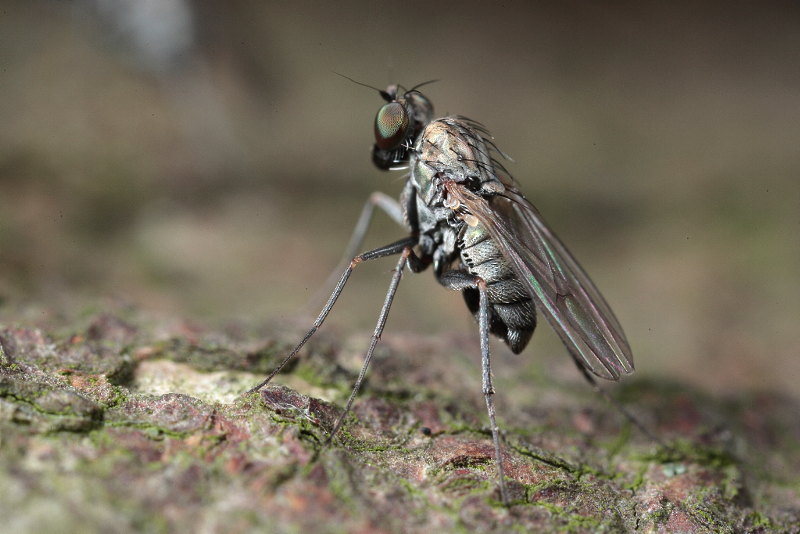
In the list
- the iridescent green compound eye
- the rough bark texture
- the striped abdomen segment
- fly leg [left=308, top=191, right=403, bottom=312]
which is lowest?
the rough bark texture

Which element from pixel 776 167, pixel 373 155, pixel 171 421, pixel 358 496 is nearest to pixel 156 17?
pixel 373 155

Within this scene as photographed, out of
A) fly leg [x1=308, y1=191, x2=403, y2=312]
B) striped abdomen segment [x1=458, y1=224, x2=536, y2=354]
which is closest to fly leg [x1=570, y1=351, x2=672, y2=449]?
striped abdomen segment [x1=458, y1=224, x2=536, y2=354]

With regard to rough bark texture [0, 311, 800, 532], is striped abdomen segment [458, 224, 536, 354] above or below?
above

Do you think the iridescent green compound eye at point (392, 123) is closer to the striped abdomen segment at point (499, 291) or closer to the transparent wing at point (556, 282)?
the transparent wing at point (556, 282)

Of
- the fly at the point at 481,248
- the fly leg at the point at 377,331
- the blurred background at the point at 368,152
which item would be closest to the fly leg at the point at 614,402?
the fly at the point at 481,248

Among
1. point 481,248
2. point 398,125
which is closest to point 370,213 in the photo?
point 398,125

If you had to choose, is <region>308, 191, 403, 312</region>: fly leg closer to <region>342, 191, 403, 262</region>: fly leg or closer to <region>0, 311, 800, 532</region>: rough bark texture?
<region>342, 191, 403, 262</region>: fly leg

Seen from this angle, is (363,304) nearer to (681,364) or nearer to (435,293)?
(435,293)
